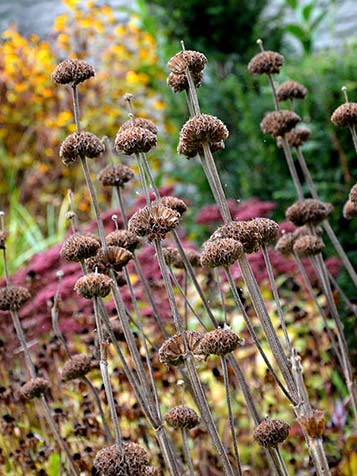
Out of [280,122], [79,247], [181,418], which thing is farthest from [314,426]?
[280,122]

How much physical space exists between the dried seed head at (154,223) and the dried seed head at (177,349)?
5.9 inches

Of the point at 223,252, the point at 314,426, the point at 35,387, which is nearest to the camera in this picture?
the point at 314,426

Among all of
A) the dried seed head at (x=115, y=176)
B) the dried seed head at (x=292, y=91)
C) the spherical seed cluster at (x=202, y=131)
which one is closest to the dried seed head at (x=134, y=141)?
the spherical seed cluster at (x=202, y=131)

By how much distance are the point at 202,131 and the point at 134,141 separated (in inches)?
4.3

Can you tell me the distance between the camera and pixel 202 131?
105 cm

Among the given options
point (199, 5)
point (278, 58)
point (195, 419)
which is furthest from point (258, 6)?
point (195, 419)

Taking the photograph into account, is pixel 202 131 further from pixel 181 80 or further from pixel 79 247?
pixel 79 247

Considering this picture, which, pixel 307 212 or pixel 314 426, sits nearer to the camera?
pixel 314 426

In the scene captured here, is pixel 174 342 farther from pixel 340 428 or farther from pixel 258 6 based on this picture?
pixel 258 6

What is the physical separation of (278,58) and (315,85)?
1.80 meters

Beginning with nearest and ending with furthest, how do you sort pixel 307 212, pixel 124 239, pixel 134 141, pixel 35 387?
pixel 134 141, pixel 124 239, pixel 35 387, pixel 307 212

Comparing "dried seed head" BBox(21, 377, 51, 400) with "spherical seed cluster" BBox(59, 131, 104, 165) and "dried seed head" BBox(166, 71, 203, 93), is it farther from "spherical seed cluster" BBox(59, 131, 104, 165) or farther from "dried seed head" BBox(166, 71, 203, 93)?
"dried seed head" BBox(166, 71, 203, 93)

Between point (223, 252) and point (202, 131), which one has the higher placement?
point (202, 131)

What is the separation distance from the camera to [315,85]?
10.8 feet
